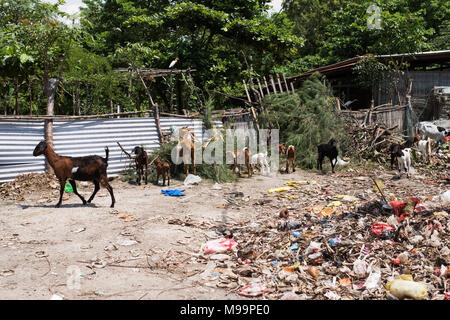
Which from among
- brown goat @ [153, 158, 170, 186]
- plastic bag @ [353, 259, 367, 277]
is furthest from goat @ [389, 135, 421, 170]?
plastic bag @ [353, 259, 367, 277]

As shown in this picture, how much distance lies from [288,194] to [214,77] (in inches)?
350

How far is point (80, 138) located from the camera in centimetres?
953

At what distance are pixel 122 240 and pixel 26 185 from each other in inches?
165

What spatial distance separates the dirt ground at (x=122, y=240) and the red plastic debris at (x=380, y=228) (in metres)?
1.90

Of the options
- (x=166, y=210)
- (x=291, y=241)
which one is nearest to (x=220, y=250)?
(x=291, y=241)

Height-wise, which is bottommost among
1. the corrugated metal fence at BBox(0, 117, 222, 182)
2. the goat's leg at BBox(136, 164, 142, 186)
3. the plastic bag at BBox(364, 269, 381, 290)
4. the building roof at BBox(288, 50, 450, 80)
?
the plastic bag at BBox(364, 269, 381, 290)

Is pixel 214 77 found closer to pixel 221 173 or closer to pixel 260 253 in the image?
pixel 221 173

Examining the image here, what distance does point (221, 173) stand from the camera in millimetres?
9883

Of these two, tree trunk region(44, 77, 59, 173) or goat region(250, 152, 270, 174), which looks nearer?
tree trunk region(44, 77, 59, 173)

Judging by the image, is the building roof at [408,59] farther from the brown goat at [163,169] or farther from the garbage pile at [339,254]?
the garbage pile at [339,254]

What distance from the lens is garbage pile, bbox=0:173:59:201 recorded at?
811 cm

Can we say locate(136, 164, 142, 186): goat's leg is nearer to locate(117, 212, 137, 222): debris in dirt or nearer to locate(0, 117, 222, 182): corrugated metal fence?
locate(0, 117, 222, 182): corrugated metal fence

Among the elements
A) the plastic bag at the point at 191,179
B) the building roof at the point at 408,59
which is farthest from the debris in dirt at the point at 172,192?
the building roof at the point at 408,59

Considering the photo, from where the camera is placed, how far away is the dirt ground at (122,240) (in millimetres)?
4059
